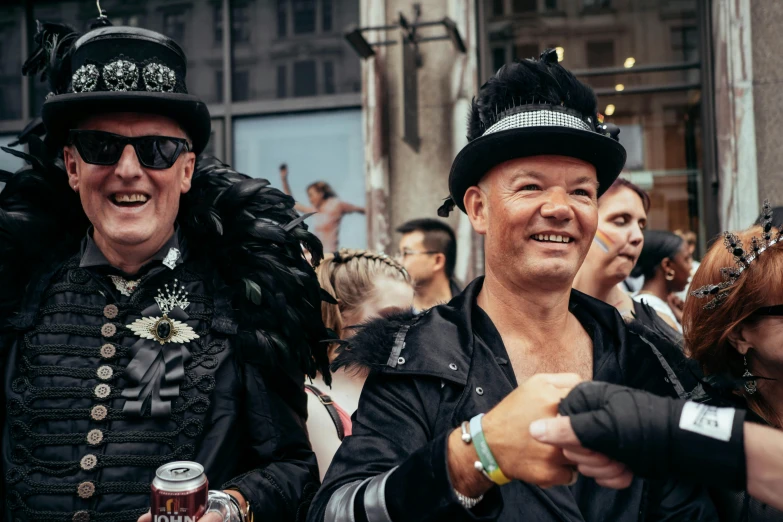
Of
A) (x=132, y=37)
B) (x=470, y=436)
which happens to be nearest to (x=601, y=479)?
(x=470, y=436)

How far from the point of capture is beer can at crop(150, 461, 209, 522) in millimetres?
1792

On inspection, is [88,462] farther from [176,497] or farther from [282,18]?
[282,18]

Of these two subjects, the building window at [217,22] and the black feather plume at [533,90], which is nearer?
the black feather plume at [533,90]

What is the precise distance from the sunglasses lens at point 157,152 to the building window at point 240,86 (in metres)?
5.42

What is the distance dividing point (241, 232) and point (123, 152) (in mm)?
461

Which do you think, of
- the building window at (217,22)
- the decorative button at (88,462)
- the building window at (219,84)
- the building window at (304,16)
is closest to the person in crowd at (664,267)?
the decorative button at (88,462)

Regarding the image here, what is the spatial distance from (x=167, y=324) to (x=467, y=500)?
121cm

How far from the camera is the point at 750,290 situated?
92.3 inches

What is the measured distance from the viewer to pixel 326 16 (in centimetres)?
752

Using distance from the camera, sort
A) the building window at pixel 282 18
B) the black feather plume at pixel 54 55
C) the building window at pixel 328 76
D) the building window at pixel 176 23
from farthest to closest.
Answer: the building window at pixel 176 23 → the building window at pixel 282 18 → the building window at pixel 328 76 → the black feather plume at pixel 54 55

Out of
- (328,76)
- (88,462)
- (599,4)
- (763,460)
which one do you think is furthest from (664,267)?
(88,462)

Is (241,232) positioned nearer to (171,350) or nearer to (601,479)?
(171,350)

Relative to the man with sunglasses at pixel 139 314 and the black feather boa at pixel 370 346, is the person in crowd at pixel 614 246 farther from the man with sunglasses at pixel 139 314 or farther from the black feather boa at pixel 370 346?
the black feather boa at pixel 370 346

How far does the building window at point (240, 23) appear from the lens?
7699mm
